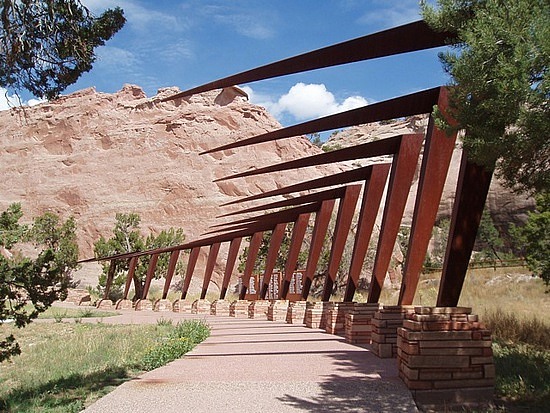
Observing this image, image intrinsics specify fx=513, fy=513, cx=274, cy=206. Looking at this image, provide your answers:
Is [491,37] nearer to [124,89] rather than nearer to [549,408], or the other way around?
[549,408]

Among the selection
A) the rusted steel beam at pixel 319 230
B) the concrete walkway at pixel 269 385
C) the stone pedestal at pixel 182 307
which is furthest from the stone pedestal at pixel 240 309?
the concrete walkway at pixel 269 385

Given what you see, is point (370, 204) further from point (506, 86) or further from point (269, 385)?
point (506, 86)

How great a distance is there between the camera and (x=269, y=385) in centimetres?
573

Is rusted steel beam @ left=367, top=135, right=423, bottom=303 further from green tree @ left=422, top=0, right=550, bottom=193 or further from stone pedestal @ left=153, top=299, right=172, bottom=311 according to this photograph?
stone pedestal @ left=153, top=299, right=172, bottom=311

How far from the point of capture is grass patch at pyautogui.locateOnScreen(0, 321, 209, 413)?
19.8 feet

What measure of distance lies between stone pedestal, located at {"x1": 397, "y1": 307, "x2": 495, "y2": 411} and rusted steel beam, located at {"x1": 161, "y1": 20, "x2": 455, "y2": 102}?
10.2 feet

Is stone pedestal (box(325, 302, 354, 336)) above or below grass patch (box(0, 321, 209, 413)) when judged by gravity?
above

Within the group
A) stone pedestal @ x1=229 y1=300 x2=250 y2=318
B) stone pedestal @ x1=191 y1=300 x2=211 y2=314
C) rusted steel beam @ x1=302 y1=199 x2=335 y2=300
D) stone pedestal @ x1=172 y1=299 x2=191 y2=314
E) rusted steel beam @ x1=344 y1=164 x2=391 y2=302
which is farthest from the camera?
stone pedestal @ x1=172 y1=299 x2=191 y2=314

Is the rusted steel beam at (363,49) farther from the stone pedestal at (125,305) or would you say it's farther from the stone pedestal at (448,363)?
the stone pedestal at (125,305)

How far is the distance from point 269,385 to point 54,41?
518 cm

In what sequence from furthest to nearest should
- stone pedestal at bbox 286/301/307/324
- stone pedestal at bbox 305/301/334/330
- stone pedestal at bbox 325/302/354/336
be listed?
stone pedestal at bbox 286/301/307/324
stone pedestal at bbox 305/301/334/330
stone pedestal at bbox 325/302/354/336

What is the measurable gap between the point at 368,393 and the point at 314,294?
93.5 feet

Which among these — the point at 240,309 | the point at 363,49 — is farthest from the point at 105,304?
the point at 363,49

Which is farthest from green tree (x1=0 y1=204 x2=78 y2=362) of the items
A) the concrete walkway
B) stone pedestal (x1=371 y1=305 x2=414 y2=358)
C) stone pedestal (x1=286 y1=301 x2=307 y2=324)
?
stone pedestal (x1=286 y1=301 x2=307 y2=324)
